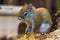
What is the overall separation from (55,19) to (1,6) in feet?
2.34

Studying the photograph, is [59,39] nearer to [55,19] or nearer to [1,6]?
[55,19]

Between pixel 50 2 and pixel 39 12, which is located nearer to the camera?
pixel 39 12

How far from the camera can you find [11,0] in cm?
151

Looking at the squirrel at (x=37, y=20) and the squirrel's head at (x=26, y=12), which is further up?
the squirrel's head at (x=26, y=12)

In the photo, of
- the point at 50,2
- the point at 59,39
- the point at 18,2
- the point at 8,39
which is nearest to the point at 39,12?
the point at 59,39

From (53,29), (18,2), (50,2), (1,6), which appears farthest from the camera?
(1,6)

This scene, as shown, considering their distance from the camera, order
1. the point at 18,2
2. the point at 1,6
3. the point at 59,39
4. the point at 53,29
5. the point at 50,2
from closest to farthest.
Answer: the point at 59,39 → the point at 53,29 → the point at 50,2 → the point at 18,2 → the point at 1,6

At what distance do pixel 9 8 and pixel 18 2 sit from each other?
13cm

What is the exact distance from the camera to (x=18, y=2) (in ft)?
4.88

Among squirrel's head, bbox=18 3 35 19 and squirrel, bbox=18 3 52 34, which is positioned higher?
squirrel's head, bbox=18 3 35 19

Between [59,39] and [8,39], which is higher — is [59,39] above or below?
above

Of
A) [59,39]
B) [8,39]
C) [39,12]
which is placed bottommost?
[8,39]

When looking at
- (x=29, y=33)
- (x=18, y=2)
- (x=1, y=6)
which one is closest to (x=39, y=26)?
(x=29, y=33)

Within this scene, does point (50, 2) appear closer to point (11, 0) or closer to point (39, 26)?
point (11, 0)
